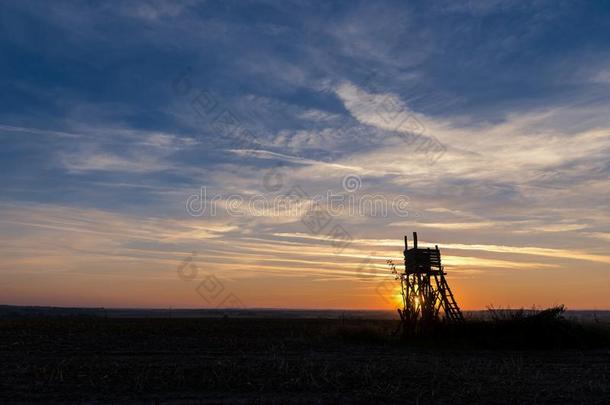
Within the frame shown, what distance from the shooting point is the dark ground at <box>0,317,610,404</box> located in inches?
615

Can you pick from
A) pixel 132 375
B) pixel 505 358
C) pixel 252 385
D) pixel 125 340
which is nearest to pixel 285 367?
pixel 252 385

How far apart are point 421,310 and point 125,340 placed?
17.8m

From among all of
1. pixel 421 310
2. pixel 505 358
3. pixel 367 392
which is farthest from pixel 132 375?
pixel 421 310

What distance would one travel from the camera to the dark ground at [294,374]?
51.2ft

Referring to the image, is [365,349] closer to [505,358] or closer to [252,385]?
[505,358]

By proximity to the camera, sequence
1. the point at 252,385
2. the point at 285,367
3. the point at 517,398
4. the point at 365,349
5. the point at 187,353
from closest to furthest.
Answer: the point at 517,398 < the point at 252,385 < the point at 285,367 < the point at 187,353 < the point at 365,349

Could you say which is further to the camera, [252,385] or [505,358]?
[505,358]

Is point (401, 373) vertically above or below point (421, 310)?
below

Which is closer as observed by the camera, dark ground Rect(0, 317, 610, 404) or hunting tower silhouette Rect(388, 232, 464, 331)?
dark ground Rect(0, 317, 610, 404)

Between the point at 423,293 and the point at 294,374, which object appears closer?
the point at 294,374

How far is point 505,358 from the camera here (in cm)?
2661

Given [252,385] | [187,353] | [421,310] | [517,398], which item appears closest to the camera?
[517,398]

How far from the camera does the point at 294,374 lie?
19234 millimetres

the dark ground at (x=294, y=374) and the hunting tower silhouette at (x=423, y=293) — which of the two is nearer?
the dark ground at (x=294, y=374)
